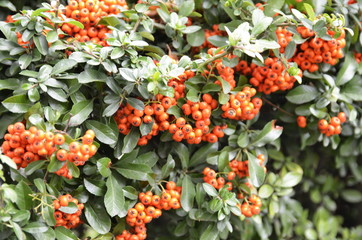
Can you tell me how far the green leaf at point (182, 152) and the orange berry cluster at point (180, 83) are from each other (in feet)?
0.88

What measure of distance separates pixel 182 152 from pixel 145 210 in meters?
0.34

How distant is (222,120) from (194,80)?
0.27 metres

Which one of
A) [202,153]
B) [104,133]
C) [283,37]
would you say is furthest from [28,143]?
[283,37]

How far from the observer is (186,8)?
2207 millimetres

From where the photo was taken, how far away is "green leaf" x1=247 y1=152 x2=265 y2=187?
A: 82.0 inches

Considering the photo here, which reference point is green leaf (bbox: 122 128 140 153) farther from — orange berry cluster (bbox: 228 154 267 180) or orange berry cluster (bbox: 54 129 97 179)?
orange berry cluster (bbox: 228 154 267 180)

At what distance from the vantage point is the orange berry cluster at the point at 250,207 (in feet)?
7.10

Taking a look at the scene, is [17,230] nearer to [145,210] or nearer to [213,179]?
[145,210]

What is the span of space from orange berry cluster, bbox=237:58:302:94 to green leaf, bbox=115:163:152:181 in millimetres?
692

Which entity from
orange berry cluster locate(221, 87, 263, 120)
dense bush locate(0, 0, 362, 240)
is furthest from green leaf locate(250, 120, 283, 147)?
orange berry cluster locate(221, 87, 263, 120)

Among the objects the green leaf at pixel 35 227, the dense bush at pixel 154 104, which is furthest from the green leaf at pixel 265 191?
the green leaf at pixel 35 227

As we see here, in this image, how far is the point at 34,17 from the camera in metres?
1.89

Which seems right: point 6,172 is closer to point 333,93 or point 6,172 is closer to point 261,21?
point 261,21

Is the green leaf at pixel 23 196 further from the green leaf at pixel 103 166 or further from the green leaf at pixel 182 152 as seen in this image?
the green leaf at pixel 182 152
